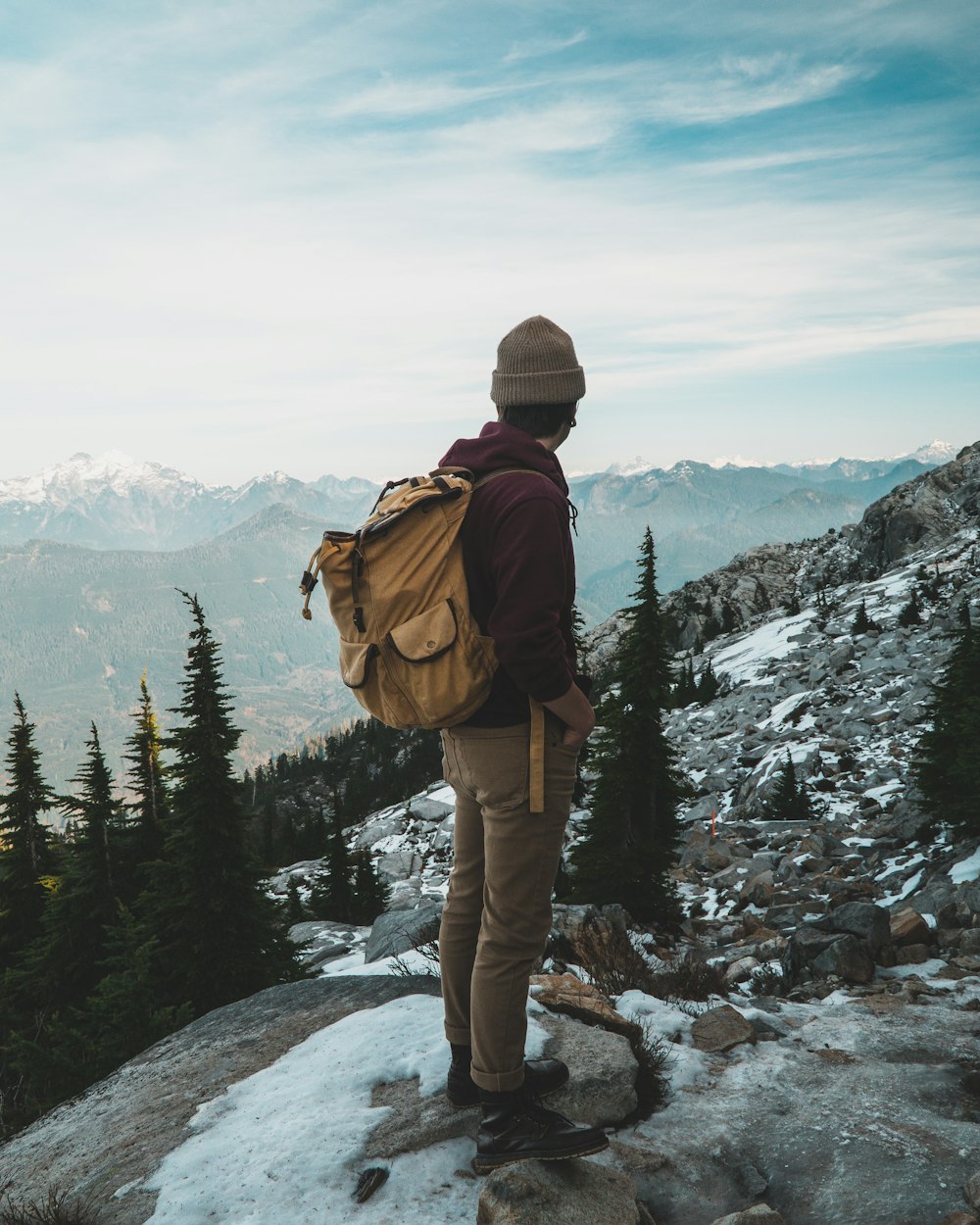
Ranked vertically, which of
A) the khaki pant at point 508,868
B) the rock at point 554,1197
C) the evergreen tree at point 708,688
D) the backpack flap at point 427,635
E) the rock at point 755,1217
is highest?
the backpack flap at point 427,635

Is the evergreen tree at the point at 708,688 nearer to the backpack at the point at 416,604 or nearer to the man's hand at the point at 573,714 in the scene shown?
the man's hand at the point at 573,714

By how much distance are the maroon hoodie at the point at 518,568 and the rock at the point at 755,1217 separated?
262 centimetres

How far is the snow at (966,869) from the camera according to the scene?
12162mm

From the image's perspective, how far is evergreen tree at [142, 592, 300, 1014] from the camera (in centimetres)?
1767

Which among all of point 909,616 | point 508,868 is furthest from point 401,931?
point 909,616

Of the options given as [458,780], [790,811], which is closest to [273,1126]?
[458,780]

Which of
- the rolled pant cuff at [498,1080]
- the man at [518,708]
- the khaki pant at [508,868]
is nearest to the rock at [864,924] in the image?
the man at [518,708]

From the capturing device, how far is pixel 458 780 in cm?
384

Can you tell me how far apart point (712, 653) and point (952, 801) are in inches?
2419

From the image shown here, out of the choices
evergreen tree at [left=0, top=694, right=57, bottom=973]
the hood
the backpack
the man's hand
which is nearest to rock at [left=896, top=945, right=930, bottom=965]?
the man's hand

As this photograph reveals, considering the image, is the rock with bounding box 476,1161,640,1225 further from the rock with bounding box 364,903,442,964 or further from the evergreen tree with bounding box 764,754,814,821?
the evergreen tree with bounding box 764,754,814,821

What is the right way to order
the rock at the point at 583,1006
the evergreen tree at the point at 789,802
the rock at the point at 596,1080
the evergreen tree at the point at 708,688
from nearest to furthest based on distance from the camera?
1. the rock at the point at 596,1080
2. the rock at the point at 583,1006
3. the evergreen tree at the point at 789,802
4. the evergreen tree at the point at 708,688

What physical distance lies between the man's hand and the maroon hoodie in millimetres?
51

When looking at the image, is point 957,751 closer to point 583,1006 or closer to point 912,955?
point 912,955
